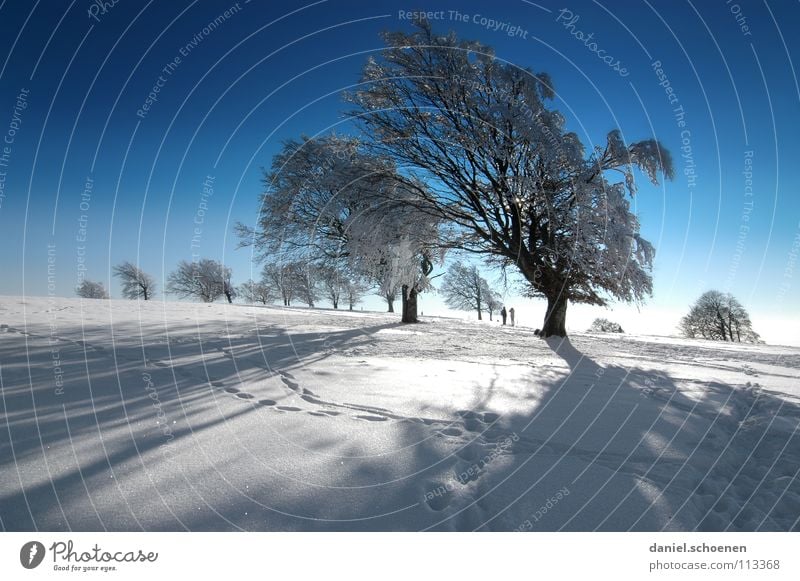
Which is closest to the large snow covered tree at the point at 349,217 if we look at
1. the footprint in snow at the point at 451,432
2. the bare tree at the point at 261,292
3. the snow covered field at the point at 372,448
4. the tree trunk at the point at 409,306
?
the tree trunk at the point at 409,306

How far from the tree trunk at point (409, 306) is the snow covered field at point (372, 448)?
13348mm

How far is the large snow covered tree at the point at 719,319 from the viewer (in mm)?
33688

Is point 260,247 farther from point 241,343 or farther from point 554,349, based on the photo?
point 554,349

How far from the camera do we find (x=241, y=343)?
8148 millimetres

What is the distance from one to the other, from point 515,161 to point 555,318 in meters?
6.32

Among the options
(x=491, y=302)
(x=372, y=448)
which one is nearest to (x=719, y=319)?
(x=491, y=302)

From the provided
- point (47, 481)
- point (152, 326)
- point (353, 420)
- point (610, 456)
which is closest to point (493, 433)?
point (610, 456)

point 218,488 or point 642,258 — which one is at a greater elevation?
point 642,258

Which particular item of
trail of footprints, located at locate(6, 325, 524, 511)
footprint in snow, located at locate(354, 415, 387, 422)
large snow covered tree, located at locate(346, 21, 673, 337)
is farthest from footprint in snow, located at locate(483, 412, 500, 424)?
large snow covered tree, located at locate(346, 21, 673, 337)

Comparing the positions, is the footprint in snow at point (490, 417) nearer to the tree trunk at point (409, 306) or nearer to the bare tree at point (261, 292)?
the tree trunk at point (409, 306)

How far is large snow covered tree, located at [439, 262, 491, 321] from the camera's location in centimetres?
5200

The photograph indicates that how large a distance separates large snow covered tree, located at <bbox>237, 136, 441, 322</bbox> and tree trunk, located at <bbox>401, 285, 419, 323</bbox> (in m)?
0.05

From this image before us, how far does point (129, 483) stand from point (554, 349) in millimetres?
10792
